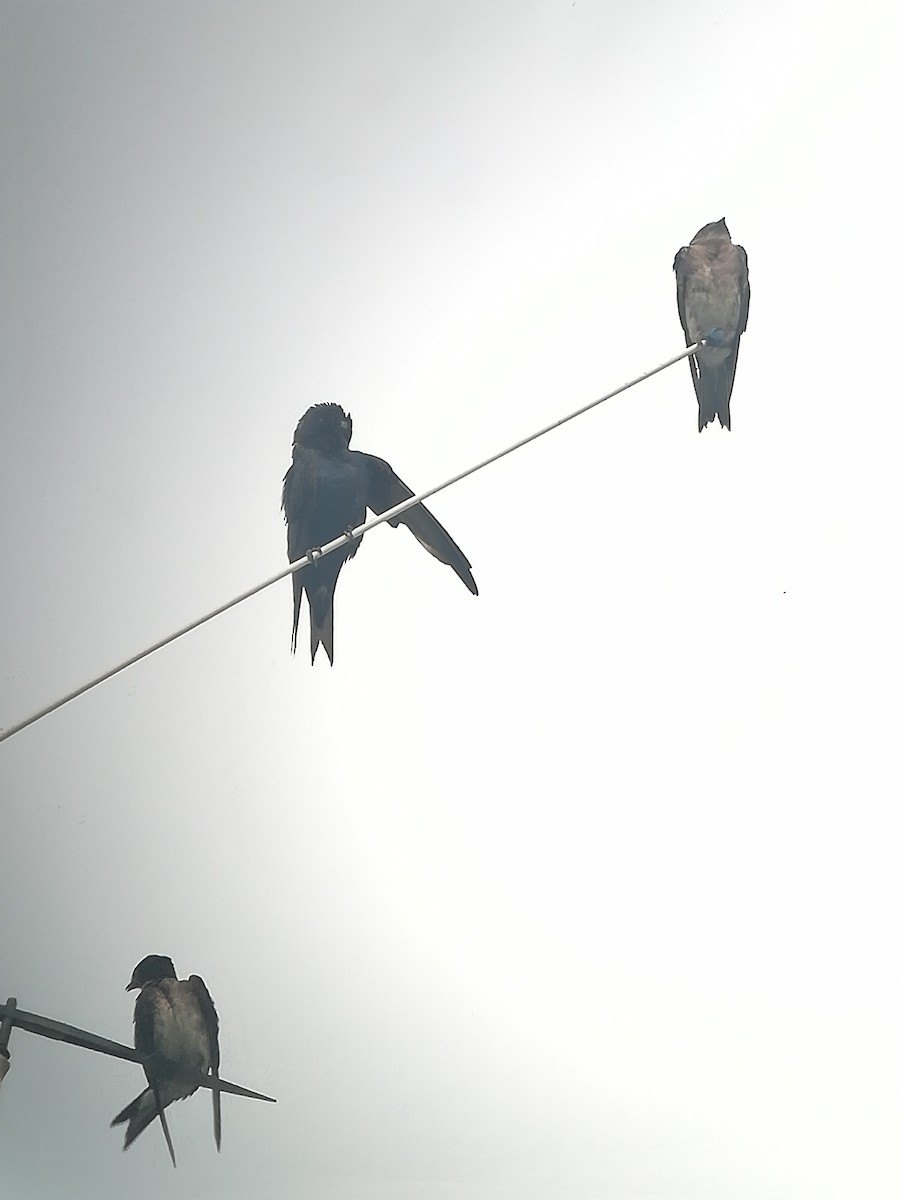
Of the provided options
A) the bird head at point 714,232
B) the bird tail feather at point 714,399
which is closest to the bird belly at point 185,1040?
the bird tail feather at point 714,399

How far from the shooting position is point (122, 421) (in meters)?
1.28

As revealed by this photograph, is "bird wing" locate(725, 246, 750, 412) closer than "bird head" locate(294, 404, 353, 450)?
Yes

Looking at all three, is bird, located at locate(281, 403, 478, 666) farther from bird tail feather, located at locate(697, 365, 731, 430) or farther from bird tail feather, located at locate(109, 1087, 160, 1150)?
bird tail feather, located at locate(109, 1087, 160, 1150)

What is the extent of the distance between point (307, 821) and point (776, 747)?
467mm

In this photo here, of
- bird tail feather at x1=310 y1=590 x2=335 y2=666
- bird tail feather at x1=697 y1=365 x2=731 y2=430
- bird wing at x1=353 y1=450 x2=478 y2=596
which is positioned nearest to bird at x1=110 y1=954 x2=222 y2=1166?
bird tail feather at x1=310 y1=590 x2=335 y2=666

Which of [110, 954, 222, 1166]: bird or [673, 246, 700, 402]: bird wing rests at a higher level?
[673, 246, 700, 402]: bird wing

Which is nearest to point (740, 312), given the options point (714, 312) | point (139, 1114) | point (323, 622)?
point (714, 312)

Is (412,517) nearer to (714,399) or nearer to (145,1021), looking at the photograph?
(714,399)

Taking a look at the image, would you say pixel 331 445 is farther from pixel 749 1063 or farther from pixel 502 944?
pixel 749 1063

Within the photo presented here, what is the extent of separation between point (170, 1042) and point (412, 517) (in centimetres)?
58

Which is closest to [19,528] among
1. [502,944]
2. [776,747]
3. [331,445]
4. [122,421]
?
[122,421]

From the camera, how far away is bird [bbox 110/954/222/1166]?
112 cm

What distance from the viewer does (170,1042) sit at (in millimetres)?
1124

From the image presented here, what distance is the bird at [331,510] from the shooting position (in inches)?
45.2
